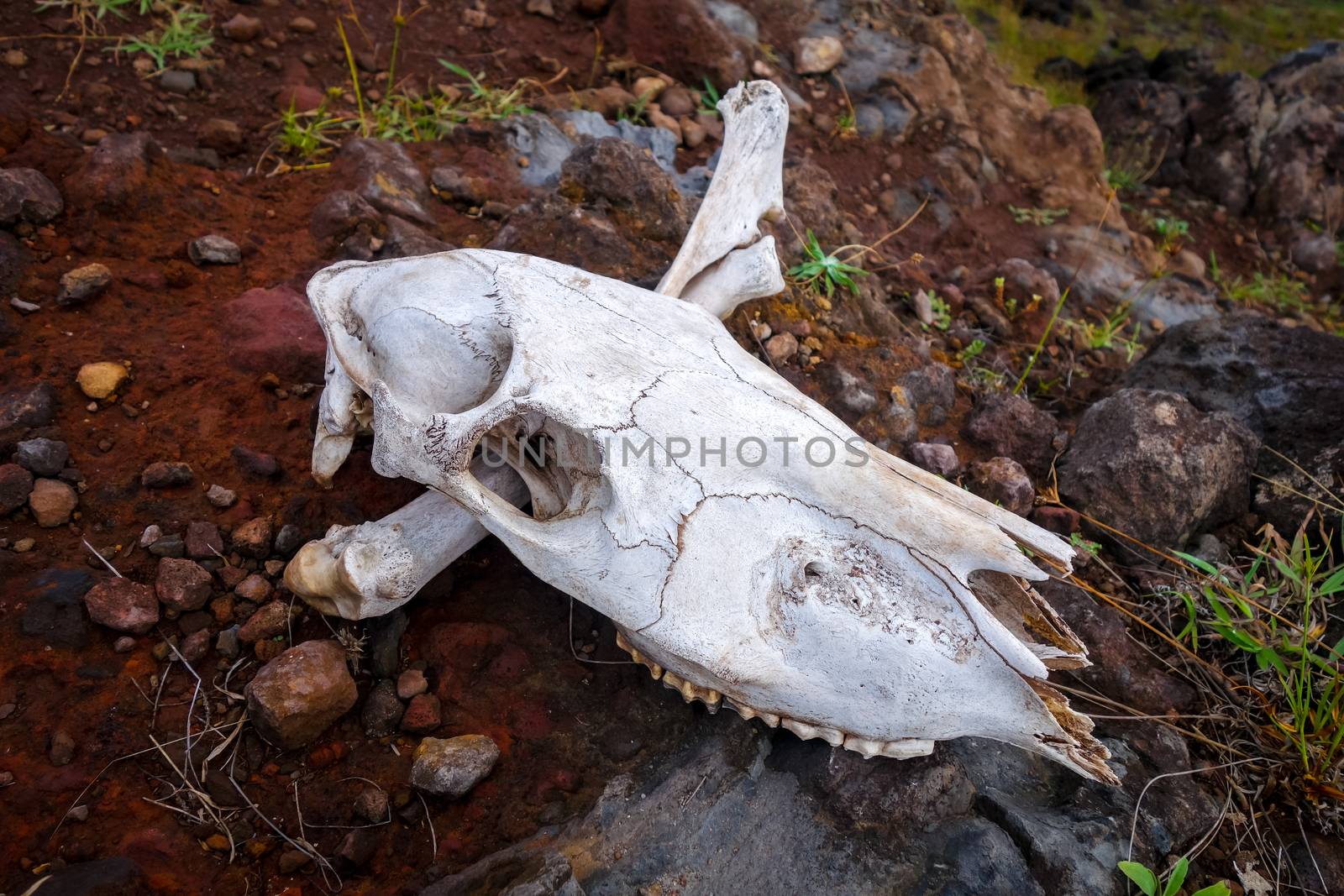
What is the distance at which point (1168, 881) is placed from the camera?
1.80 metres

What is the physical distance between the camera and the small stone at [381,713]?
2.05 meters

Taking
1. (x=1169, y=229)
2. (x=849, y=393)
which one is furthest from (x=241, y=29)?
(x=1169, y=229)

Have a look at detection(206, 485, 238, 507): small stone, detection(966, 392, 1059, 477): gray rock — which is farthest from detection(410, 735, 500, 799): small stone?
detection(966, 392, 1059, 477): gray rock

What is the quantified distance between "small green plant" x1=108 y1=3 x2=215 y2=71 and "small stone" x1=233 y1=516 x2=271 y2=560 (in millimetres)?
2614

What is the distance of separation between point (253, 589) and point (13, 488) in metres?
0.73

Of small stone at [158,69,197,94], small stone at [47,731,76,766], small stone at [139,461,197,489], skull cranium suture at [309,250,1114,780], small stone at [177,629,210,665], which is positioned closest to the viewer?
skull cranium suture at [309,250,1114,780]

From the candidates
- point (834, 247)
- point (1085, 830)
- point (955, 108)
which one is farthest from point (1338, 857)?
point (955, 108)

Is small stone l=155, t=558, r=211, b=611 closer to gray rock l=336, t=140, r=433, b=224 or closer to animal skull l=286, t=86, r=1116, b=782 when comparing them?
animal skull l=286, t=86, r=1116, b=782

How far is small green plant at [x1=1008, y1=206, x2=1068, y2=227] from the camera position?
16.0 feet

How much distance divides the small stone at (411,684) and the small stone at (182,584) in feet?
1.96

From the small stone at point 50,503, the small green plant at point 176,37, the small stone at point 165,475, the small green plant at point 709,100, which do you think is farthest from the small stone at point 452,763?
the small green plant at point 709,100

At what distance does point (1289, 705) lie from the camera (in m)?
2.18

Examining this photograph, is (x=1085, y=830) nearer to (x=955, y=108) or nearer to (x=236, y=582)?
(x=236, y=582)

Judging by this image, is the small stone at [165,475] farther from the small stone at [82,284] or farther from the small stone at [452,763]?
the small stone at [452,763]
